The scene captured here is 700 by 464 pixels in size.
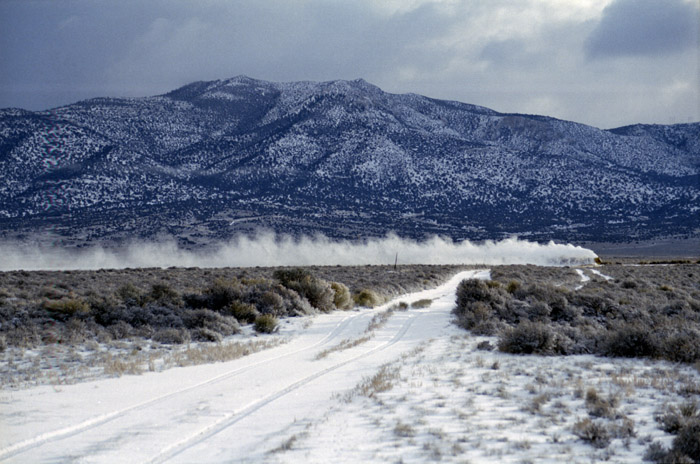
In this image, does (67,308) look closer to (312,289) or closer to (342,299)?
(312,289)

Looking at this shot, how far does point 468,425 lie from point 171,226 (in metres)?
78.5

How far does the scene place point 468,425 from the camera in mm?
7457

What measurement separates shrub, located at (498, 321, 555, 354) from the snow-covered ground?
0.36 metres

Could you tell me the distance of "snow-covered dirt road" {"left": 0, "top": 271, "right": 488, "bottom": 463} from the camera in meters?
6.51

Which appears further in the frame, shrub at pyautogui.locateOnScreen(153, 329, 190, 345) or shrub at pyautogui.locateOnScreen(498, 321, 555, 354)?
shrub at pyautogui.locateOnScreen(153, 329, 190, 345)

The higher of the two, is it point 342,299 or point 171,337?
point 171,337

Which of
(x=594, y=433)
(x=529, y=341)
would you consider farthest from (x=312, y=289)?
(x=594, y=433)

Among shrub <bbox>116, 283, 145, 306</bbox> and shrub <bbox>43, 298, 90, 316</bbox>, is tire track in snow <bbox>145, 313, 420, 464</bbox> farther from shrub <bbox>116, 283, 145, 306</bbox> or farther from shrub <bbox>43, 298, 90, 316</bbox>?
shrub <bbox>116, 283, 145, 306</bbox>

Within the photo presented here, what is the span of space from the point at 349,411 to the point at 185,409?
2332 mm

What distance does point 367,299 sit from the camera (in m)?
26.0

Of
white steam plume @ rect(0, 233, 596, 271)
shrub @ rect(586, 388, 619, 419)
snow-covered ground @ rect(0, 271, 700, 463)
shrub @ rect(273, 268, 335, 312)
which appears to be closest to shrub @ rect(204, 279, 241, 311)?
shrub @ rect(273, 268, 335, 312)

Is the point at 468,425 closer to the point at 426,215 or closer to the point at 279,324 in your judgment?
the point at 279,324

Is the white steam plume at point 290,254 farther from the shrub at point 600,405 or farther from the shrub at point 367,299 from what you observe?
the shrub at point 600,405

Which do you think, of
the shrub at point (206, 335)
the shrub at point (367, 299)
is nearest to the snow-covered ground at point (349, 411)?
the shrub at point (206, 335)
